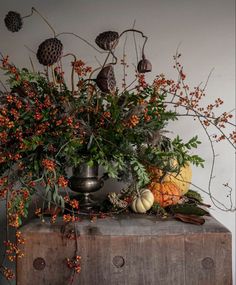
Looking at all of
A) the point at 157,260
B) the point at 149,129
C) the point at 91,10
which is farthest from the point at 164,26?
the point at 157,260

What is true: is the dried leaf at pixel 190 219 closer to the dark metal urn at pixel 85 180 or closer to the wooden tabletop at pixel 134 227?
the wooden tabletop at pixel 134 227

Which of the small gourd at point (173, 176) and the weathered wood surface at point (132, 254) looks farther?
the small gourd at point (173, 176)

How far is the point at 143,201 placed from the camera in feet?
3.69

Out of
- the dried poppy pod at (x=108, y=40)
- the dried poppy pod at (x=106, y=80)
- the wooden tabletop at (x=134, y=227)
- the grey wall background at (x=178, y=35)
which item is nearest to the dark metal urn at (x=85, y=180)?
the wooden tabletop at (x=134, y=227)

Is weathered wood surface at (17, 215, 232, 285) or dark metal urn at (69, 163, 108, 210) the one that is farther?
dark metal urn at (69, 163, 108, 210)

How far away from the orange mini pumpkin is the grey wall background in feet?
1.33

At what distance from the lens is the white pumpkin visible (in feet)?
3.68

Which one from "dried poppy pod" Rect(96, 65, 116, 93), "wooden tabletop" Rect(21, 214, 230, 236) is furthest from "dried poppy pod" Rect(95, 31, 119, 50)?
"wooden tabletop" Rect(21, 214, 230, 236)

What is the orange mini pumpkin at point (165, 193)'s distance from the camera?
45.6 inches

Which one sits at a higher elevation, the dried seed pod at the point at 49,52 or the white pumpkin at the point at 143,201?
the dried seed pod at the point at 49,52

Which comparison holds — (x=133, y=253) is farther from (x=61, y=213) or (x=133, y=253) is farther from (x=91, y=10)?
(x=91, y=10)

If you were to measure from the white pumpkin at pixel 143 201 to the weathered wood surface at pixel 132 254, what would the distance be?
11 centimetres

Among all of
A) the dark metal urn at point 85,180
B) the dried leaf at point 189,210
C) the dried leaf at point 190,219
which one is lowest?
the dried leaf at point 190,219

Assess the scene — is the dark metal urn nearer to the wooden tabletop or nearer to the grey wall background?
the wooden tabletop
